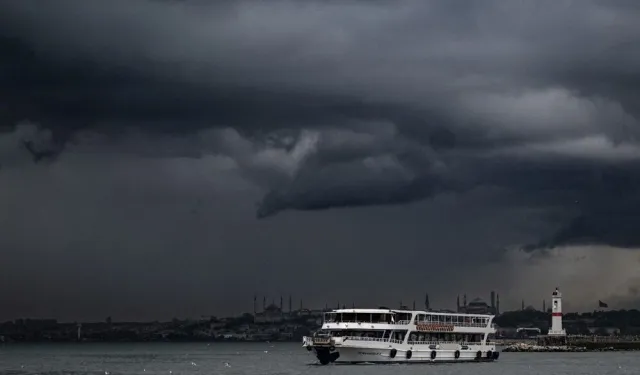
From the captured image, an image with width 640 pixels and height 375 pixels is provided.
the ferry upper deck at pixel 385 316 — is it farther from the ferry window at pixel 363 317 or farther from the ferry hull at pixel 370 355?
the ferry hull at pixel 370 355

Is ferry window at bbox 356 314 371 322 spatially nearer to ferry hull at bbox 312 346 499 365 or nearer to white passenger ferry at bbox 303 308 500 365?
white passenger ferry at bbox 303 308 500 365

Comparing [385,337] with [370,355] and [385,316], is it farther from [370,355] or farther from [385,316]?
[370,355]

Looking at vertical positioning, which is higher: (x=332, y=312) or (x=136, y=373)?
(x=332, y=312)

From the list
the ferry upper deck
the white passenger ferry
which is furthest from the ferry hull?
the ferry upper deck

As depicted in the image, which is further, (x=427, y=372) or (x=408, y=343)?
(x=408, y=343)

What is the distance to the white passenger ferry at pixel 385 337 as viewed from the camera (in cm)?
14112

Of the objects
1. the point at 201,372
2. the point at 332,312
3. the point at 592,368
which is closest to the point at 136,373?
the point at 201,372

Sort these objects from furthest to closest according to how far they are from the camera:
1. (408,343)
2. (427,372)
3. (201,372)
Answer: (201,372) → (408,343) → (427,372)

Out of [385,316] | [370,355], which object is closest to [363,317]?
[385,316]

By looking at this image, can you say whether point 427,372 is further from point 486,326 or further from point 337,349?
→ point 486,326

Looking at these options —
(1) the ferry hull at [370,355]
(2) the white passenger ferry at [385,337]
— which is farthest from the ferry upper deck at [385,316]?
(1) the ferry hull at [370,355]

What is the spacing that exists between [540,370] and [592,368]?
45.5 ft

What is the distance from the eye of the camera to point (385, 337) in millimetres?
144375

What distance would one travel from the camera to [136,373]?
161m
